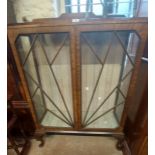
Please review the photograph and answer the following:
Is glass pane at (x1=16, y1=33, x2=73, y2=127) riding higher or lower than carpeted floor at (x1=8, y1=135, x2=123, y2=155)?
higher

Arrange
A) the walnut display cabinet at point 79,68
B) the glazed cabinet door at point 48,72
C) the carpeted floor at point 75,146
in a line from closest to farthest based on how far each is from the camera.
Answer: the walnut display cabinet at point 79,68, the glazed cabinet door at point 48,72, the carpeted floor at point 75,146

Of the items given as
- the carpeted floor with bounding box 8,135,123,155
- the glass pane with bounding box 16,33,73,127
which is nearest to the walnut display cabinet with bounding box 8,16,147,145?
the glass pane with bounding box 16,33,73,127

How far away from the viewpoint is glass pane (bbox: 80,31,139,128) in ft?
3.22

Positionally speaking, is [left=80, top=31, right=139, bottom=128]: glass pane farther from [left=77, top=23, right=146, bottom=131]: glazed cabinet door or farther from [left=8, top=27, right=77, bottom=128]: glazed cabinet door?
[left=8, top=27, right=77, bottom=128]: glazed cabinet door

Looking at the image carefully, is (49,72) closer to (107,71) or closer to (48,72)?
(48,72)

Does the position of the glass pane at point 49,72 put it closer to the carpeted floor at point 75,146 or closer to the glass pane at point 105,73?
the glass pane at point 105,73

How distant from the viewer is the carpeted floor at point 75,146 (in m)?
1.40

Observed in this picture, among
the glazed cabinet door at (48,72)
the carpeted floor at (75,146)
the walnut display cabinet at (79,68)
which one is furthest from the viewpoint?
the carpeted floor at (75,146)

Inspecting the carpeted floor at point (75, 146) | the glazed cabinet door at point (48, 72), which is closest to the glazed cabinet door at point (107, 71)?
the glazed cabinet door at point (48, 72)

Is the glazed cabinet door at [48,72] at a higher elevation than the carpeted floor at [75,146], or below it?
higher

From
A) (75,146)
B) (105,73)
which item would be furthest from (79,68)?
(75,146)

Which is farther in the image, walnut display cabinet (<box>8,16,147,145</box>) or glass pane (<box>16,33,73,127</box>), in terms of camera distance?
glass pane (<box>16,33,73,127</box>)

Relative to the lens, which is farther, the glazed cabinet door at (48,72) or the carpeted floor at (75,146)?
the carpeted floor at (75,146)

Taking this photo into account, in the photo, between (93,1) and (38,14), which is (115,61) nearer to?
(93,1)
